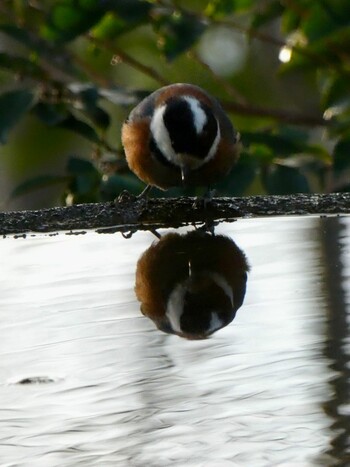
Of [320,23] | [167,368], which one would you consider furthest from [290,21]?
[167,368]

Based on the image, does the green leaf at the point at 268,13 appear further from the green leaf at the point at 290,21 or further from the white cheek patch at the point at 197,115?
the white cheek patch at the point at 197,115

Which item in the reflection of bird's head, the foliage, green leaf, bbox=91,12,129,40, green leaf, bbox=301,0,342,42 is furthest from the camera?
green leaf, bbox=91,12,129,40

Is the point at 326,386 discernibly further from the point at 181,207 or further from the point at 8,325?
the point at 181,207

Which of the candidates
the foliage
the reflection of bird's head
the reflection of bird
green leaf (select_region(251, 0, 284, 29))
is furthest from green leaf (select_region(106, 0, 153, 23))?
the reflection of bird's head

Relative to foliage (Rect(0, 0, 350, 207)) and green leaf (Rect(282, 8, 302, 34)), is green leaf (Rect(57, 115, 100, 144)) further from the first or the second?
green leaf (Rect(282, 8, 302, 34))

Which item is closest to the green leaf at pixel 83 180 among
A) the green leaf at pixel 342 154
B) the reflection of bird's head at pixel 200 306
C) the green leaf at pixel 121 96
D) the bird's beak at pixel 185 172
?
the green leaf at pixel 121 96

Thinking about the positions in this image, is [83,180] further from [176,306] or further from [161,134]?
[176,306]
